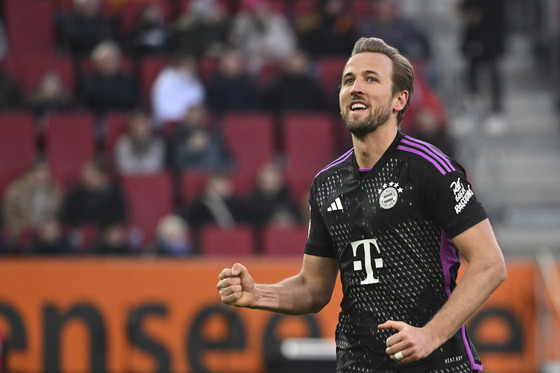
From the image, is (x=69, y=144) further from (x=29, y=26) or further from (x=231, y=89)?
(x=29, y=26)

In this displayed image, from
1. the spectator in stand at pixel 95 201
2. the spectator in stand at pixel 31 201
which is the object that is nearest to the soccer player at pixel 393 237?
the spectator in stand at pixel 95 201

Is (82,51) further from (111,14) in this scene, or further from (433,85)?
(433,85)

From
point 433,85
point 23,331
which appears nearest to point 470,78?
point 433,85

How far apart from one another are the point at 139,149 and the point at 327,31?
3278mm

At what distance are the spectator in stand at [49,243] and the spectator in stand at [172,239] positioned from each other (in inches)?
37.1

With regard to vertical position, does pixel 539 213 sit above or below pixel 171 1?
below

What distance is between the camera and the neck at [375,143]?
13.0ft

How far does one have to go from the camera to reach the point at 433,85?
42.5 feet

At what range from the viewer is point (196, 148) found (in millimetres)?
11305

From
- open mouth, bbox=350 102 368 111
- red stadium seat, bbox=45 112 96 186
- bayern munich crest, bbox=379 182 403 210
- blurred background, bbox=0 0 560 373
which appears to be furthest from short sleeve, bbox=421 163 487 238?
red stadium seat, bbox=45 112 96 186

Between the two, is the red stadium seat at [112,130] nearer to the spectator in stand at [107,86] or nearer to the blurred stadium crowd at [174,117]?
the blurred stadium crowd at [174,117]

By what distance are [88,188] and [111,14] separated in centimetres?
364

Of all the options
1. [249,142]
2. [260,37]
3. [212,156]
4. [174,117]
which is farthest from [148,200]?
[260,37]

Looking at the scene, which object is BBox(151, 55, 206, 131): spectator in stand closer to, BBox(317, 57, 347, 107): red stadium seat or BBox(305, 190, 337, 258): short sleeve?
BBox(317, 57, 347, 107): red stadium seat
